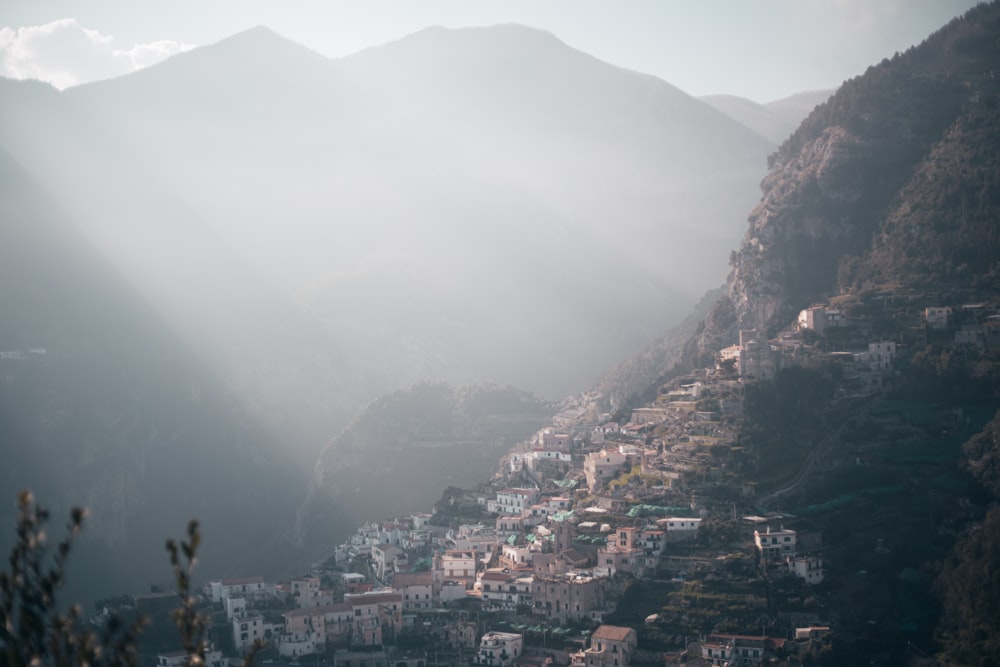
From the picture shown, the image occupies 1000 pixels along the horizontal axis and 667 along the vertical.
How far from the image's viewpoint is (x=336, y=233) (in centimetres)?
13038

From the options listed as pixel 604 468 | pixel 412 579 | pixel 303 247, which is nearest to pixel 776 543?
pixel 604 468

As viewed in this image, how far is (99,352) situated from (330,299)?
27.5m

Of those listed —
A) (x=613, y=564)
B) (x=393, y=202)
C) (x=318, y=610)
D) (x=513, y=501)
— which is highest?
(x=393, y=202)

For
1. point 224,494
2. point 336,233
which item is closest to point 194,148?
point 336,233

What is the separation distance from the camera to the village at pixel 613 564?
3881 cm

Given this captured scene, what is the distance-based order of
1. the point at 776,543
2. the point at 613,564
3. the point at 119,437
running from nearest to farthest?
the point at 776,543
the point at 613,564
the point at 119,437

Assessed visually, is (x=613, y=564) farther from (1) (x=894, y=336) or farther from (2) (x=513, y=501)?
(1) (x=894, y=336)

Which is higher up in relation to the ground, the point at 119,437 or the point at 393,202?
the point at 393,202

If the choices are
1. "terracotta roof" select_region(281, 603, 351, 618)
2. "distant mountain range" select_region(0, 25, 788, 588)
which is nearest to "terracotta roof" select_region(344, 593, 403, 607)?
"terracotta roof" select_region(281, 603, 351, 618)

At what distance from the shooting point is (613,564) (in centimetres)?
4234

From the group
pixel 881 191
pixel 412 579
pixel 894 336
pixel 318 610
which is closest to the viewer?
pixel 318 610

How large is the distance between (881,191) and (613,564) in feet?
100

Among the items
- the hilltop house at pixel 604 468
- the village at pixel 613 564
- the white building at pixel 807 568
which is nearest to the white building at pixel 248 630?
the village at pixel 613 564

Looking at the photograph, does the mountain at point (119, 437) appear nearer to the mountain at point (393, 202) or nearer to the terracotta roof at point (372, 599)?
the mountain at point (393, 202)
